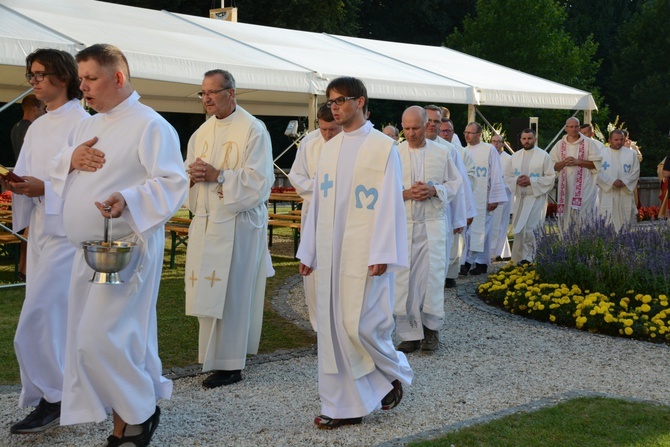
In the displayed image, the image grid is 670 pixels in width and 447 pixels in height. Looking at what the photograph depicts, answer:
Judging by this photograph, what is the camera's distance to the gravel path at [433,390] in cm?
551

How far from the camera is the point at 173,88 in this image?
15.5 m

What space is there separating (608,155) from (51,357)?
43.3 feet

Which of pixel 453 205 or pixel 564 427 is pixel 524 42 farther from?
pixel 564 427

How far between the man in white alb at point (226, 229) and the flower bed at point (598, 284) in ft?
12.1

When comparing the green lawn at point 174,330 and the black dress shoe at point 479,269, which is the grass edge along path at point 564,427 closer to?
the green lawn at point 174,330

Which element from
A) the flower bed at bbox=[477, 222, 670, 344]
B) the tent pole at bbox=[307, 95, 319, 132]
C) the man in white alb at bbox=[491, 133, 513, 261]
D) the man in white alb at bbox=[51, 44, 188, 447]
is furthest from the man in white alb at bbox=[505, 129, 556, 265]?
the man in white alb at bbox=[51, 44, 188, 447]

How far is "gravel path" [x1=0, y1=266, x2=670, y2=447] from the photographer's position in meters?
5.51

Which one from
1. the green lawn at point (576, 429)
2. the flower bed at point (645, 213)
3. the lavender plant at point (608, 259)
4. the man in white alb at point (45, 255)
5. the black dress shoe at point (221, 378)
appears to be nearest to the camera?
the green lawn at point (576, 429)

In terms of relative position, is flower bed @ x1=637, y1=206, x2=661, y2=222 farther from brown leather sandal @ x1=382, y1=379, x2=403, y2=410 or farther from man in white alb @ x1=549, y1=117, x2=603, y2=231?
brown leather sandal @ x1=382, y1=379, x2=403, y2=410

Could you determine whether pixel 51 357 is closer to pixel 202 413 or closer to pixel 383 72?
pixel 202 413

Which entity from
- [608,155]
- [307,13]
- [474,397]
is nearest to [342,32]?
[307,13]

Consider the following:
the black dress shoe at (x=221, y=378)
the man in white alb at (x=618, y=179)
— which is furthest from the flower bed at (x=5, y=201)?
the man in white alb at (x=618, y=179)

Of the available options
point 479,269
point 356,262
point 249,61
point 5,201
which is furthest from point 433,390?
point 5,201

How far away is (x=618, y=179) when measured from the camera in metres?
16.8
